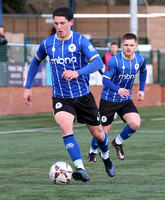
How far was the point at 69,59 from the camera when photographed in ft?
26.3

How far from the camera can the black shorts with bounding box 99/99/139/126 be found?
10.6 metres

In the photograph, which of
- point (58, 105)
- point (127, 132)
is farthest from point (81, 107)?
point (127, 132)

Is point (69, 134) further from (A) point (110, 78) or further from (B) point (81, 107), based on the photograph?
(A) point (110, 78)

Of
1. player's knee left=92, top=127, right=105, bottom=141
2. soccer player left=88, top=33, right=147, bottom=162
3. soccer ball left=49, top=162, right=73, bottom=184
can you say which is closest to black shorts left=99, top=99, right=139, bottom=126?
soccer player left=88, top=33, right=147, bottom=162

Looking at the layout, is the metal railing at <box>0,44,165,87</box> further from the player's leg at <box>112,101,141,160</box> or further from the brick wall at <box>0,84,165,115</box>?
the player's leg at <box>112,101,141,160</box>

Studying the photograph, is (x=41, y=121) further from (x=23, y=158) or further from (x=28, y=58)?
(x=23, y=158)

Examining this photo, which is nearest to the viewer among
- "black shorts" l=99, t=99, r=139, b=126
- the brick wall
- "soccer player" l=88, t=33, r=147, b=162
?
"soccer player" l=88, t=33, r=147, b=162

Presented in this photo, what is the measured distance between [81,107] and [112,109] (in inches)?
99.7

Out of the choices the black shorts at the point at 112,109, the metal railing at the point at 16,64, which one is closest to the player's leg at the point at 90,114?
the black shorts at the point at 112,109

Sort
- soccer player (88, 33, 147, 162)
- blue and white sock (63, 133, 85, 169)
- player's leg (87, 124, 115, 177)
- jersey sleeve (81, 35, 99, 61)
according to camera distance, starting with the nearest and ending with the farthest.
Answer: blue and white sock (63, 133, 85, 169) < jersey sleeve (81, 35, 99, 61) < player's leg (87, 124, 115, 177) < soccer player (88, 33, 147, 162)

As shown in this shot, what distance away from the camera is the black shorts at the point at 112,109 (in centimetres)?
1057

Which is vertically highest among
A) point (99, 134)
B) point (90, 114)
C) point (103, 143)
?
point (90, 114)

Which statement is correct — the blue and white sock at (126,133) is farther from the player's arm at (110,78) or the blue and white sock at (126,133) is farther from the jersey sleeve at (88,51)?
the jersey sleeve at (88,51)

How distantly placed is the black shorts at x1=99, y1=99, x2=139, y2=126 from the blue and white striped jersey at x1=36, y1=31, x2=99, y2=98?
8.03 ft
